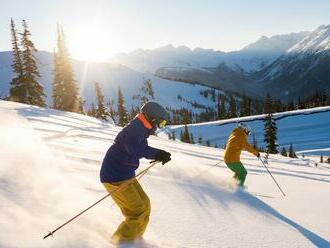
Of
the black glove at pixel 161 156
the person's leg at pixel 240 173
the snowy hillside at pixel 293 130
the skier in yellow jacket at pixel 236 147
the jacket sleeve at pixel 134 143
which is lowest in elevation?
the snowy hillside at pixel 293 130

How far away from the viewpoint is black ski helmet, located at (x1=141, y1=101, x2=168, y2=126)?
240 inches

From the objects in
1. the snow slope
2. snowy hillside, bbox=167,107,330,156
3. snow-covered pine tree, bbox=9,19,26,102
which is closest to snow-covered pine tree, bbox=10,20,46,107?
snow-covered pine tree, bbox=9,19,26,102

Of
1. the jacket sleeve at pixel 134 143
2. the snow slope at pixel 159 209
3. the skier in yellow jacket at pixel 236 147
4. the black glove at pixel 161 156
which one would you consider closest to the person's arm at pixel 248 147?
the skier in yellow jacket at pixel 236 147

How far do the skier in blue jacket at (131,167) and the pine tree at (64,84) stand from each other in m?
53.1

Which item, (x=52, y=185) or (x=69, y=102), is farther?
(x=69, y=102)

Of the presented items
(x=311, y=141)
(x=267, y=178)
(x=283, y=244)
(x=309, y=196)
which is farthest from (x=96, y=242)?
(x=311, y=141)

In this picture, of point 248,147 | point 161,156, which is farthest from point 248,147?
point 161,156

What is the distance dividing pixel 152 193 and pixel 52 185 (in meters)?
2.06

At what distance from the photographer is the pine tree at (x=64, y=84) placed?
188 feet

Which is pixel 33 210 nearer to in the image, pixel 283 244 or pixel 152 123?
pixel 152 123

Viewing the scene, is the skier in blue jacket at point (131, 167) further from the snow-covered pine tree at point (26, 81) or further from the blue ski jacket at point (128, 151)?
the snow-covered pine tree at point (26, 81)

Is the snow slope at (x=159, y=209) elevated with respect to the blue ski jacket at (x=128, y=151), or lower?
lower

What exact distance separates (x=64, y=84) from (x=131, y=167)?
5352 centimetres

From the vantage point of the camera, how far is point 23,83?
2066 inches
